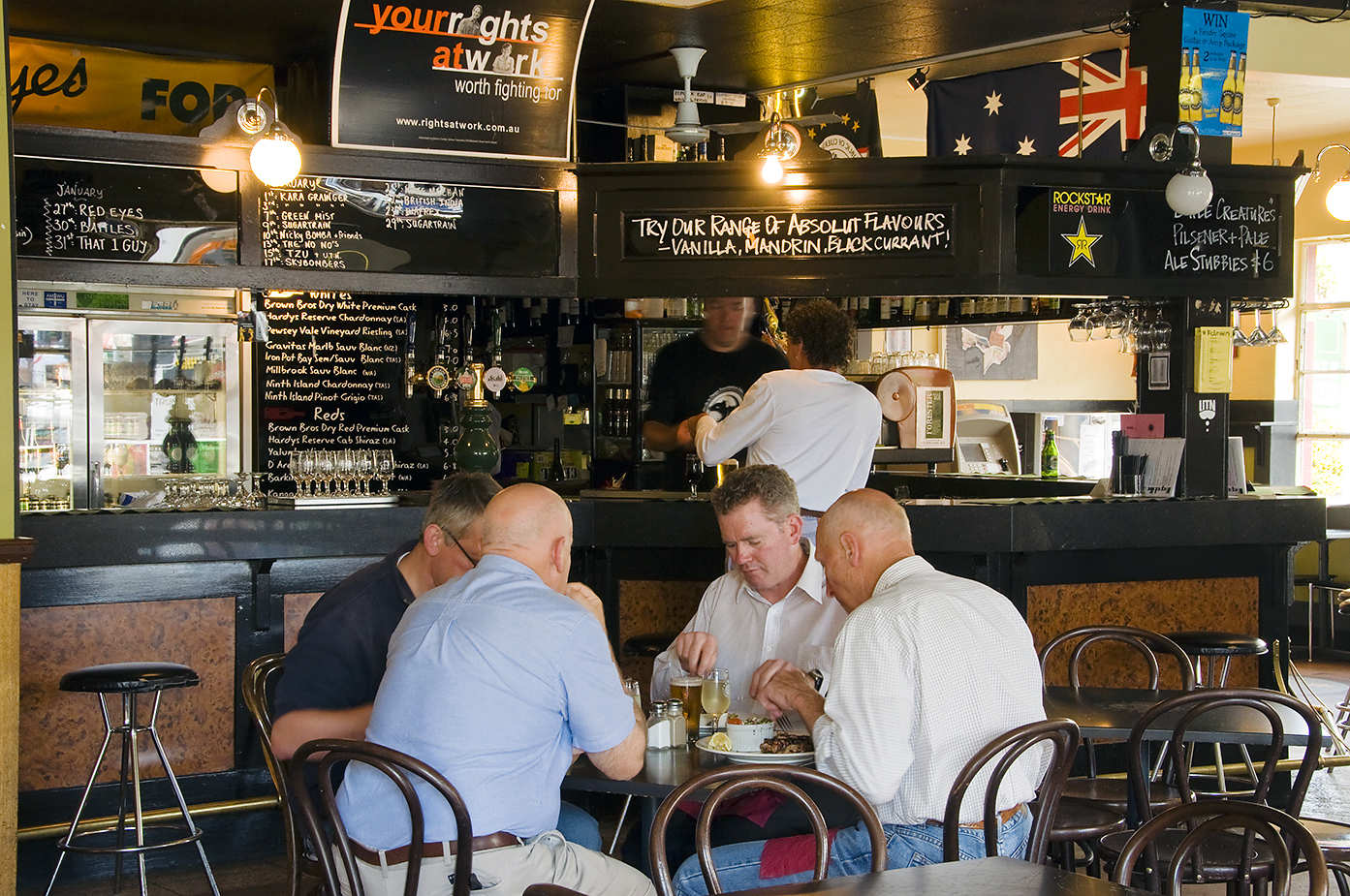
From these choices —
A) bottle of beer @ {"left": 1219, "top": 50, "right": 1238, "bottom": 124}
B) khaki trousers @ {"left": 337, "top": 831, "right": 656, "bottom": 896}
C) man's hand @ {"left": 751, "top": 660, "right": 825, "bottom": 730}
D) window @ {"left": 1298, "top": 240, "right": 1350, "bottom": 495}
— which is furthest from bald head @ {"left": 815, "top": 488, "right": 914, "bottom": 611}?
window @ {"left": 1298, "top": 240, "right": 1350, "bottom": 495}

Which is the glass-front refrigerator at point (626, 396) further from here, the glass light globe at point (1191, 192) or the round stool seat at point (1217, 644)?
the round stool seat at point (1217, 644)

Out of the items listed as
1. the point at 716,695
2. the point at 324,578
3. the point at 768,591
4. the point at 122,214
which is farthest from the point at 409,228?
the point at 716,695

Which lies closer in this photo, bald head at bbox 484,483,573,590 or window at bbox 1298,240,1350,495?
bald head at bbox 484,483,573,590

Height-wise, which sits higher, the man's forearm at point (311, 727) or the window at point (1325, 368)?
the window at point (1325, 368)

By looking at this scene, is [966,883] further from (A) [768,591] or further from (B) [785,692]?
(A) [768,591]

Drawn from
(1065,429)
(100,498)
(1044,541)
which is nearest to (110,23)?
(100,498)

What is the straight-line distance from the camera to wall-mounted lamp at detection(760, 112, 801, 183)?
5.60m

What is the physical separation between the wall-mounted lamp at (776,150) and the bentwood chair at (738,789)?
3487 millimetres

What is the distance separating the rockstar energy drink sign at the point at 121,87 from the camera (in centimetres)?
709

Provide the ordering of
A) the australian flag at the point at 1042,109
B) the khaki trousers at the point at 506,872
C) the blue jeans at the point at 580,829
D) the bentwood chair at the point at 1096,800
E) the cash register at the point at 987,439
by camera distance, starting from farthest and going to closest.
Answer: the cash register at the point at 987,439
the australian flag at the point at 1042,109
the bentwood chair at the point at 1096,800
the blue jeans at the point at 580,829
the khaki trousers at the point at 506,872

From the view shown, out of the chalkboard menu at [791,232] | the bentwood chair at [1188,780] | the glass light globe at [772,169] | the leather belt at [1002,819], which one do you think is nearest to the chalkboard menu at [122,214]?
the chalkboard menu at [791,232]

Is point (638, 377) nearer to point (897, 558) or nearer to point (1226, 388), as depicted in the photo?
point (1226, 388)

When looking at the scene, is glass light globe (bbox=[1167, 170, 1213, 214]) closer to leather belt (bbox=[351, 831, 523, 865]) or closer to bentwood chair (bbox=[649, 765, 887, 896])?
bentwood chair (bbox=[649, 765, 887, 896])

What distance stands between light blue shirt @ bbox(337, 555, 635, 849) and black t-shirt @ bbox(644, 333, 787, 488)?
411 cm
